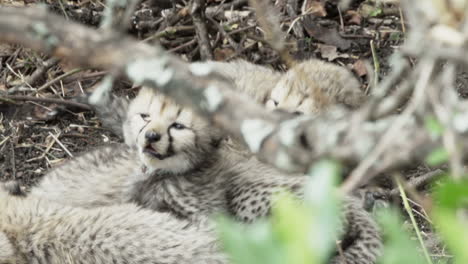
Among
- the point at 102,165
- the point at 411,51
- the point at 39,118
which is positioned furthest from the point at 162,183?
the point at 411,51

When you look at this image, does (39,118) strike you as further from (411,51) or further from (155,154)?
(411,51)

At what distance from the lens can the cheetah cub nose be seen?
3.78 meters

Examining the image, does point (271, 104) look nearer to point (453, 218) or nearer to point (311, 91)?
point (311, 91)

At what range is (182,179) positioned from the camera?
4020mm

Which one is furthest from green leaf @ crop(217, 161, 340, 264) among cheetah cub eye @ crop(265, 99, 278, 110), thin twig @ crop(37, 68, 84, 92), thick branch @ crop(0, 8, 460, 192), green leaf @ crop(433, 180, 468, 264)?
thin twig @ crop(37, 68, 84, 92)

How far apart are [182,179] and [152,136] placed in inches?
13.2

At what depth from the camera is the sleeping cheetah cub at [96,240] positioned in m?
3.34

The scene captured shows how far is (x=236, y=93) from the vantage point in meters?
1.79

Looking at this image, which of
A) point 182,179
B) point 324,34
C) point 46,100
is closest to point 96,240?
point 182,179

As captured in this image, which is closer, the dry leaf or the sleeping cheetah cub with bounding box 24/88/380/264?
the sleeping cheetah cub with bounding box 24/88/380/264

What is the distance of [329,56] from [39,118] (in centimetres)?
187

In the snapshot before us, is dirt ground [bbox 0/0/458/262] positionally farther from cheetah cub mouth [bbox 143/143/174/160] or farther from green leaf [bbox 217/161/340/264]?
green leaf [bbox 217/161/340/264]

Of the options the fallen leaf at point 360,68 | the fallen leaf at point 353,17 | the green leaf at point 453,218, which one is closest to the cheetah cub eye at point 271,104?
the fallen leaf at point 360,68

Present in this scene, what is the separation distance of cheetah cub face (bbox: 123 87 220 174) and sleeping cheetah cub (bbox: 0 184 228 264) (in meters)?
0.40
